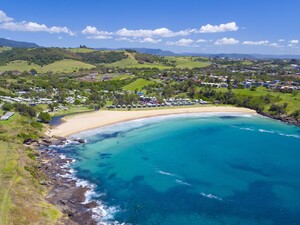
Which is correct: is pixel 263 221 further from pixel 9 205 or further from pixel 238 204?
pixel 9 205

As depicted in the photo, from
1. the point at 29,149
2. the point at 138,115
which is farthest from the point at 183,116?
the point at 29,149

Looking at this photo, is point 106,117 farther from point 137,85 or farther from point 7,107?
point 137,85

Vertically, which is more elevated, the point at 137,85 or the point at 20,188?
the point at 20,188

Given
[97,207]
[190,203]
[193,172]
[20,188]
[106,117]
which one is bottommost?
[106,117]

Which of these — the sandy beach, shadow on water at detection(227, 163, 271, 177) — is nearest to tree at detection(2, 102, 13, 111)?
the sandy beach

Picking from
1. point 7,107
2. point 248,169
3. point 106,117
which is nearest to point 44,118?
point 7,107
